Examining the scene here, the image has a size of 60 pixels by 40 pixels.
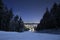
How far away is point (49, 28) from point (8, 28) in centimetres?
3098

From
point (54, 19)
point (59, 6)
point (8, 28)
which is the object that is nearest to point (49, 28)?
point (54, 19)

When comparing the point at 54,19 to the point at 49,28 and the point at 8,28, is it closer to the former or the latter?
the point at 49,28

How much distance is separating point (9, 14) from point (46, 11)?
30.1 metres

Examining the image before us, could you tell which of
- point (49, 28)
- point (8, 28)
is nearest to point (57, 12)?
point (49, 28)

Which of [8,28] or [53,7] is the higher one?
[53,7]

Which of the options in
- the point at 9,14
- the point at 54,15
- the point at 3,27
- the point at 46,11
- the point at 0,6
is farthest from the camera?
the point at 46,11

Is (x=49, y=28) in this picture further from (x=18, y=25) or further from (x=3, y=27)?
(x=3, y=27)

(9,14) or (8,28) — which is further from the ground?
(9,14)

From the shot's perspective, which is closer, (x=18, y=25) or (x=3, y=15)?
(x=3, y=15)

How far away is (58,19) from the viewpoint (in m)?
117

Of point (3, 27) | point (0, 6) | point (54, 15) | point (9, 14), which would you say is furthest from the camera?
point (9, 14)

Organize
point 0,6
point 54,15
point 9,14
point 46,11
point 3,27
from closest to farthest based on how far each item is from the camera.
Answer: point 3,27 → point 0,6 → point 54,15 → point 9,14 → point 46,11

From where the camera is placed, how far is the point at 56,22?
380ft

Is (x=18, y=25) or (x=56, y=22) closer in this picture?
(x=56, y=22)
